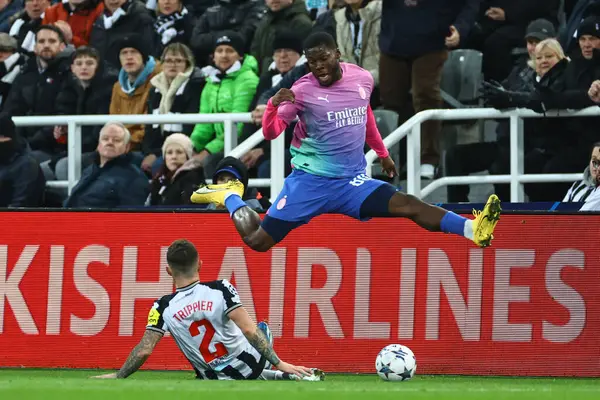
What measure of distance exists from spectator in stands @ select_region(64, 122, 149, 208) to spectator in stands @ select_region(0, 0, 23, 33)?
5.37 metres

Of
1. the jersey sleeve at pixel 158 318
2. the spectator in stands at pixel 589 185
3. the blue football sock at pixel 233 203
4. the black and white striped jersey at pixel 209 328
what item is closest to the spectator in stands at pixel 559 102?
the spectator in stands at pixel 589 185

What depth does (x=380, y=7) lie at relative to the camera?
16250mm

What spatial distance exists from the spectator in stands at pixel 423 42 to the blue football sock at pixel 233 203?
9.74 ft

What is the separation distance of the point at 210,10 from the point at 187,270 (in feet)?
24.5

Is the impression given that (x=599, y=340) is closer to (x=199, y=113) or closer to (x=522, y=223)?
(x=522, y=223)

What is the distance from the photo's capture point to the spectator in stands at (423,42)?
15.4 meters

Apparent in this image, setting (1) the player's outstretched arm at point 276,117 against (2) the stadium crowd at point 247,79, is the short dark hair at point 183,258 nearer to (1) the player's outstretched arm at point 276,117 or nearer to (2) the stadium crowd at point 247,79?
(1) the player's outstretched arm at point 276,117

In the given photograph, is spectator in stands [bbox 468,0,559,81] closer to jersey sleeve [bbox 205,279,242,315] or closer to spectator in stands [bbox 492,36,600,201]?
spectator in stands [bbox 492,36,600,201]

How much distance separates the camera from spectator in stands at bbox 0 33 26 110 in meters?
18.6

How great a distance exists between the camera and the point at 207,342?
11.2 meters

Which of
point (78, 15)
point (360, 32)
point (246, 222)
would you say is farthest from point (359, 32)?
point (78, 15)

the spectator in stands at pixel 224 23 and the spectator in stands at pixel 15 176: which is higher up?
the spectator in stands at pixel 224 23

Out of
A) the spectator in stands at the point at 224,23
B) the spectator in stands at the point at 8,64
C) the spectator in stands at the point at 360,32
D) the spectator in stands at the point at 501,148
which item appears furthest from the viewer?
the spectator in stands at the point at 8,64

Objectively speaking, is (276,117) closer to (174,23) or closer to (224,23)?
(224,23)
